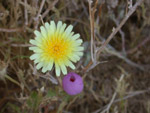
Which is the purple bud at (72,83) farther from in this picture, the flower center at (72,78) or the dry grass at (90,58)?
the dry grass at (90,58)

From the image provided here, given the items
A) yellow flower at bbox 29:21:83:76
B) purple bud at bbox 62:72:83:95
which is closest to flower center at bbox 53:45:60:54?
yellow flower at bbox 29:21:83:76

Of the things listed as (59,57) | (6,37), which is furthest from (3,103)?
(59,57)

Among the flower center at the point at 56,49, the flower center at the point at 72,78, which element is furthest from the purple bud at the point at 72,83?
the flower center at the point at 56,49

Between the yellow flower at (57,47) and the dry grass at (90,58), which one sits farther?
the dry grass at (90,58)

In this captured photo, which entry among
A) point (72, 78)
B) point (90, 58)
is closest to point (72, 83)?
point (72, 78)

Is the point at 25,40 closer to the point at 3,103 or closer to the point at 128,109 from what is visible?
the point at 3,103
